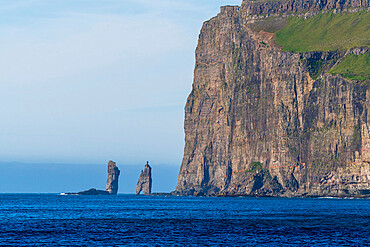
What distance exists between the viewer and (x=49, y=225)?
10662cm

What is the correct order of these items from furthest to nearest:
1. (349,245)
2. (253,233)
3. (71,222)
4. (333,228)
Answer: (71,222), (333,228), (253,233), (349,245)

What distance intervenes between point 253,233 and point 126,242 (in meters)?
20.5

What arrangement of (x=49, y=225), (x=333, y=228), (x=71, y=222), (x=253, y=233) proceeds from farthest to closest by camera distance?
(x=71, y=222)
(x=49, y=225)
(x=333, y=228)
(x=253, y=233)

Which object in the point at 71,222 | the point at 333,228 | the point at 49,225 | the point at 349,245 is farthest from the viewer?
the point at 71,222

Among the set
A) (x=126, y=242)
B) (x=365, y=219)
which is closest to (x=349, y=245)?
(x=126, y=242)

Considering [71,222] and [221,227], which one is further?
[71,222]

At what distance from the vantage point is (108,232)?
92.1m

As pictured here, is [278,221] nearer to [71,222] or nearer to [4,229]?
[71,222]

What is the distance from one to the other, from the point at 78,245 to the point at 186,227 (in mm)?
28504

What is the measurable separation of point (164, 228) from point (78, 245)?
2612cm

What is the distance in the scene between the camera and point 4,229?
97.3 m

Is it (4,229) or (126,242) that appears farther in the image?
(4,229)

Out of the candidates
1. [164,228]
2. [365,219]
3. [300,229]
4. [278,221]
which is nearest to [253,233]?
[300,229]

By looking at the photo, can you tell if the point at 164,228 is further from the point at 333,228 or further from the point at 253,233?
the point at 333,228
